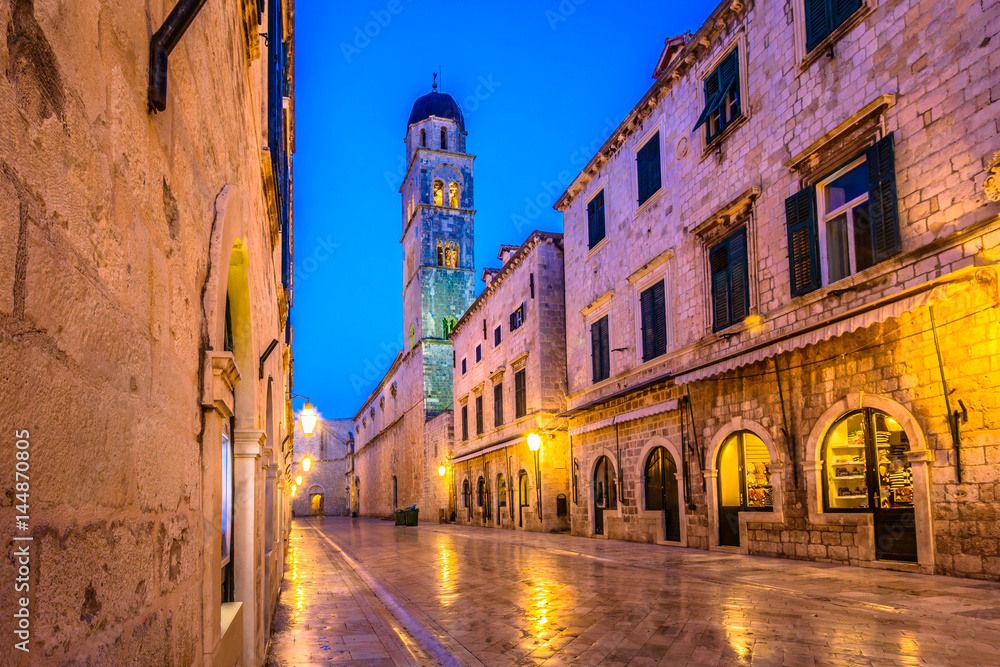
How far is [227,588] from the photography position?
17.3 feet

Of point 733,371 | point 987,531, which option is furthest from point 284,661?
point 733,371

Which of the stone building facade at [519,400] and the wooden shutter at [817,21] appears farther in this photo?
the stone building facade at [519,400]

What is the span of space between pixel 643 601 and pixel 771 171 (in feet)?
27.6

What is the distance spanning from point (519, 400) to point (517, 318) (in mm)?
3140

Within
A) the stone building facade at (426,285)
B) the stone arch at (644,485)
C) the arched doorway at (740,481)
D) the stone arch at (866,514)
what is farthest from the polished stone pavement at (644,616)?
the stone building facade at (426,285)

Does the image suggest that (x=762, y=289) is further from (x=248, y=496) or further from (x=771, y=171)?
(x=248, y=496)

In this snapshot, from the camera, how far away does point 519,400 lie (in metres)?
27.0

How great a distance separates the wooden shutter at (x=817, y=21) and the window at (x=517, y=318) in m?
15.9

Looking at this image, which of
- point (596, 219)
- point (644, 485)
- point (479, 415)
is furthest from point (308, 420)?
point (479, 415)

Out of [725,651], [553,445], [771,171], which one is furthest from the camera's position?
[553,445]

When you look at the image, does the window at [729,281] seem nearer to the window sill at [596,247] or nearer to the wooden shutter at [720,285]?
the wooden shutter at [720,285]

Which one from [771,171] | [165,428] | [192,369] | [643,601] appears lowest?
[643,601]

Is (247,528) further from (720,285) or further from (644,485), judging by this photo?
(644,485)

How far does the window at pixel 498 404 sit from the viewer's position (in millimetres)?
29656
